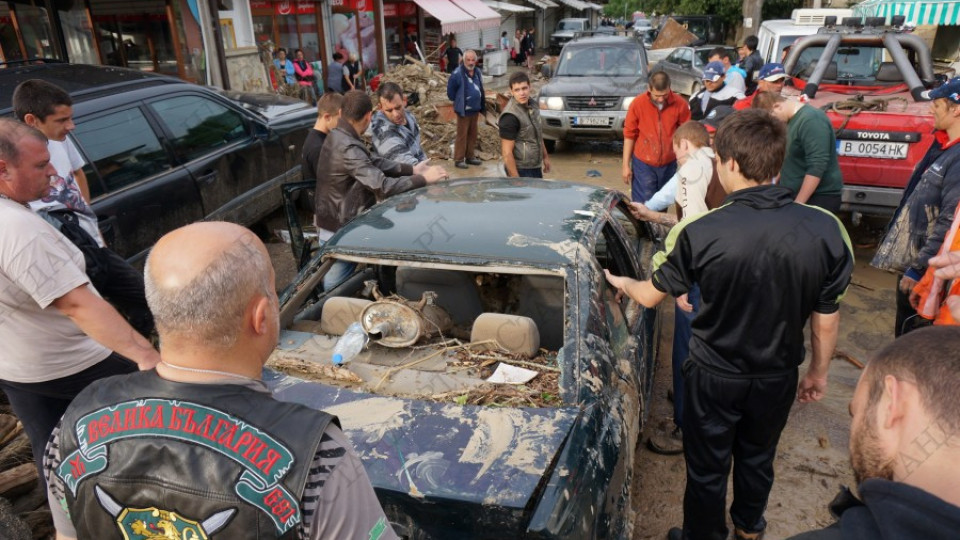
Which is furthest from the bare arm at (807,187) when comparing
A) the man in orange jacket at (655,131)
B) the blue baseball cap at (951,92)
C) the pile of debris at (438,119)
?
the pile of debris at (438,119)

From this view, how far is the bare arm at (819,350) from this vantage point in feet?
8.02

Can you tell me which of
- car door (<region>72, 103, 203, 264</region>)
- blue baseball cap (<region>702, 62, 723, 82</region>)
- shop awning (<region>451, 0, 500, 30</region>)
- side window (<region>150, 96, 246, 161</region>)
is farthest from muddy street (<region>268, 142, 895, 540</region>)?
shop awning (<region>451, 0, 500, 30</region>)

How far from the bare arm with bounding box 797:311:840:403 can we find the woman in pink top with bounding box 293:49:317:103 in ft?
43.6

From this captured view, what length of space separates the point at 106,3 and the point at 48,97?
9.47 metres

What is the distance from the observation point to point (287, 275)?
19.7ft

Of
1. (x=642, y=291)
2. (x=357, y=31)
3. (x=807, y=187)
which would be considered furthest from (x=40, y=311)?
(x=357, y=31)

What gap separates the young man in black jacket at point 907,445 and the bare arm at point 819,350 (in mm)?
1420

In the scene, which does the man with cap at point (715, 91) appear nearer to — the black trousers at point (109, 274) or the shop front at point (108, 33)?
the black trousers at point (109, 274)

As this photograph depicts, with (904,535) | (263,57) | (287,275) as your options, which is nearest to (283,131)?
(287,275)

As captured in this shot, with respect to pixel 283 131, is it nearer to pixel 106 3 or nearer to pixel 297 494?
pixel 297 494

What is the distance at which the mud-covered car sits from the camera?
189 cm

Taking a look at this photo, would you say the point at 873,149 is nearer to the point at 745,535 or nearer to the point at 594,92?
the point at 745,535

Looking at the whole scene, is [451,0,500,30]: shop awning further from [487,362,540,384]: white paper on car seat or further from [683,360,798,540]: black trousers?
[683,360,798,540]: black trousers

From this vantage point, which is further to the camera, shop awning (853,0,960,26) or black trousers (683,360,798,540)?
shop awning (853,0,960,26)
